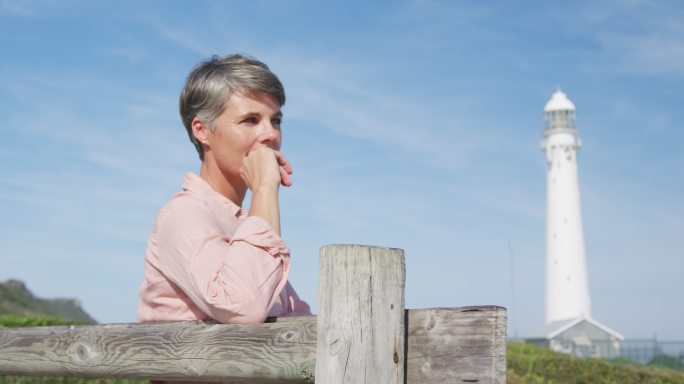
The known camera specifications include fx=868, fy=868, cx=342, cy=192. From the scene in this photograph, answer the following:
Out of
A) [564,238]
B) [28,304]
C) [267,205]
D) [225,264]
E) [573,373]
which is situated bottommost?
[225,264]

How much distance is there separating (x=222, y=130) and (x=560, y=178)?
44.9m

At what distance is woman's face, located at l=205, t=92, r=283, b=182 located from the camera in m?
3.01

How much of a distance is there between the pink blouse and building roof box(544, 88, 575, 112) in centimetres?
4757

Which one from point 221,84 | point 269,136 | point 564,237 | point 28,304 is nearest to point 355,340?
point 269,136

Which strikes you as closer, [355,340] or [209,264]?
[355,340]

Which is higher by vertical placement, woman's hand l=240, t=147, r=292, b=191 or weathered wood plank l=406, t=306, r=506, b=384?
woman's hand l=240, t=147, r=292, b=191

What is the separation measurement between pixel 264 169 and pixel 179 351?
2.13 ft

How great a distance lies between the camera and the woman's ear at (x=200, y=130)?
310 centimetres

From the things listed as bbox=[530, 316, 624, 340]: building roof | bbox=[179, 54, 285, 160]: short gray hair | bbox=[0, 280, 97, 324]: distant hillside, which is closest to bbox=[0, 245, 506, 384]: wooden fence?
bbox=[179, 54, 285, 160]: short gray hair

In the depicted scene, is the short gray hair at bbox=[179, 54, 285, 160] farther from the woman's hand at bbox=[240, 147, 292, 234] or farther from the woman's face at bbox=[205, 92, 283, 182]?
the woman's hand at bbox=[240, 147, 292, 234]

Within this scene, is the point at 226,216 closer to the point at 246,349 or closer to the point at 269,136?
the point at 269,136

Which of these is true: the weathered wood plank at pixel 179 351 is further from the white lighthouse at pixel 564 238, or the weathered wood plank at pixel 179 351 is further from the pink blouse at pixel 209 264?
the white lighthouse at pixel 564 238

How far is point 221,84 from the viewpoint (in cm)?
302

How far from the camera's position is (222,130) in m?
3.04
